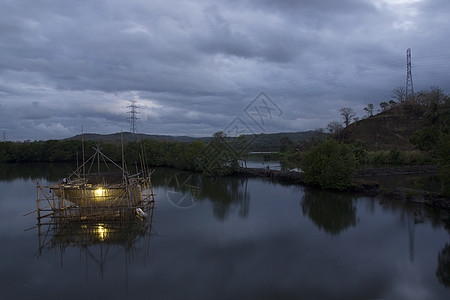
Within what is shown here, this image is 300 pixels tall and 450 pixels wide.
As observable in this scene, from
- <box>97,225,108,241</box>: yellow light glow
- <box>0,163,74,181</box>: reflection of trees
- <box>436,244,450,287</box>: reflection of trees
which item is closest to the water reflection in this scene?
<box>97,225,108,241</box>: yellow light glow

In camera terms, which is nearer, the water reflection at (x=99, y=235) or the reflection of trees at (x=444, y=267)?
the reflection of trees at (x=444, y=267)

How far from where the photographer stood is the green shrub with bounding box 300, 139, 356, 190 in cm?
2284

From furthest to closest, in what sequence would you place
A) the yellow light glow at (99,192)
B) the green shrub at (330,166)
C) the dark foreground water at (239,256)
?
the green shrub at (330,166)
the yellow light glow at (99,192)
the dark foreground water at (239,256)

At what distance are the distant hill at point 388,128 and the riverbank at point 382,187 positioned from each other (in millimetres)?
18699

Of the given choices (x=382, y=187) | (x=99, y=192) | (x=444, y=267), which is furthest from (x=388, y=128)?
(x=99, y=192)

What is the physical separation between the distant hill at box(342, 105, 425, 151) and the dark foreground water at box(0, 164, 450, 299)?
125 feet

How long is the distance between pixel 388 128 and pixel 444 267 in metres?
50.6

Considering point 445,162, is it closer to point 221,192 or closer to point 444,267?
point 444,267

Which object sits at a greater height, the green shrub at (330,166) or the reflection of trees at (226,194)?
the green shrub at (330,166)

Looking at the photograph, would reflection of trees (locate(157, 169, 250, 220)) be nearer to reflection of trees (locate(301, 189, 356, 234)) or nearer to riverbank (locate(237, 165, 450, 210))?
riverbank (locate(237, 165, 450, 210))

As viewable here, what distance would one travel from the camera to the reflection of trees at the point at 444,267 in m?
9.32

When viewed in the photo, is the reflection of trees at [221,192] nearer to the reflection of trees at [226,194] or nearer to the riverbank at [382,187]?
the reflection of trees at [226,194]

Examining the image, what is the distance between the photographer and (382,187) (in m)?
22.2

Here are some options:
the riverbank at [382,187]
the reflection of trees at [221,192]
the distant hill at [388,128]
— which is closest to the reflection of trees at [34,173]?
the reflection of trees at [221,192]
